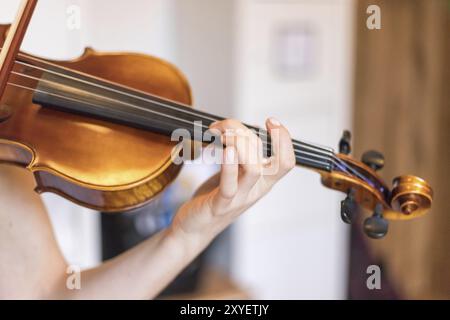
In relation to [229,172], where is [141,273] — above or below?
below

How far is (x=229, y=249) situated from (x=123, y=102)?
4.39 feet

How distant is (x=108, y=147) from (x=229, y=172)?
179mm

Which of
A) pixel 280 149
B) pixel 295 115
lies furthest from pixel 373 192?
pixel 295 115

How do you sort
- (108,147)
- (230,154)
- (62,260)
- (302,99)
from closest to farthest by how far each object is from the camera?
(230,154) < (108,147) < (62,260) < (302,99)

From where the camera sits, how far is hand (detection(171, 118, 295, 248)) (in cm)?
63

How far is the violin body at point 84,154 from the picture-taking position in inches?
27.5

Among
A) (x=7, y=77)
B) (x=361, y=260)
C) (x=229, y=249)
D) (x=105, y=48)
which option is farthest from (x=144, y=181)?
(x=361, y=260)

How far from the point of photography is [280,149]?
66 cm

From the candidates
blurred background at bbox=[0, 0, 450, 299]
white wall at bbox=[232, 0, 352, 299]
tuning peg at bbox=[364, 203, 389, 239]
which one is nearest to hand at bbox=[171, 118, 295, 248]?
tuning peg at bbox=[364, 203, 389, 239]

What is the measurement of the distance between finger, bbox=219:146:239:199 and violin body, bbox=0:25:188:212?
10cm

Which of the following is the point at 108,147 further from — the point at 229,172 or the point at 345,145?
the point at 345,145

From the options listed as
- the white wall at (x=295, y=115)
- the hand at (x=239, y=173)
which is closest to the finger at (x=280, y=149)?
the hand at (x=239, y=173)
